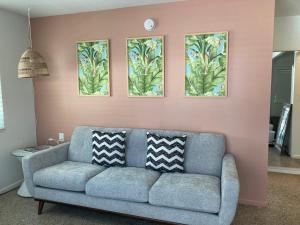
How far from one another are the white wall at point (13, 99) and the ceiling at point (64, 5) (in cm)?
26

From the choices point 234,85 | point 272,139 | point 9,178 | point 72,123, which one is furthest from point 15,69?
point 272,139

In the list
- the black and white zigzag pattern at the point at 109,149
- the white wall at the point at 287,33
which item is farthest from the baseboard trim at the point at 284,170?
the black and white zigzag pattern at the point at 109,149

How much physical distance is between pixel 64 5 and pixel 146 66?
128cm

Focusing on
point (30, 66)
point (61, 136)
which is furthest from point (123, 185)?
point (30, 66)

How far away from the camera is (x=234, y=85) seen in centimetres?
293

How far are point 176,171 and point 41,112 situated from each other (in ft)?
7.76

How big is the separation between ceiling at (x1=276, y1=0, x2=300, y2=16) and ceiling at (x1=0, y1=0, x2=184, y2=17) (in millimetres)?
1461

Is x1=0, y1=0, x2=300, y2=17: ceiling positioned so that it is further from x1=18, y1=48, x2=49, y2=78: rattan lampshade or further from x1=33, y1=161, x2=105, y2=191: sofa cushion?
x1=33, y1=161, x2=105, y2=191: sofa cushion

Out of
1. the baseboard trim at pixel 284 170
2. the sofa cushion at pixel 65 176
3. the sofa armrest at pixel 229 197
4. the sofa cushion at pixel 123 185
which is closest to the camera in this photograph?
the sofa armrest at pixel 229 197

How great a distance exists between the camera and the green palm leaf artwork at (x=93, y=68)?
135 inches

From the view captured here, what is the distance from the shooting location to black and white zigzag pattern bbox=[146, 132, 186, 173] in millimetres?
2793

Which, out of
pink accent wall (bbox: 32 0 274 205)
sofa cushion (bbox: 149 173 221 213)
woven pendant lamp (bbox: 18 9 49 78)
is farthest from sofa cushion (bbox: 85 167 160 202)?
woven pendant lamp (bbox: 18 9 49 78)

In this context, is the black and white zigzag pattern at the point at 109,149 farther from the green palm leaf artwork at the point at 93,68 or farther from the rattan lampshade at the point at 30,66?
the rattan lampshade at the point at 30,66

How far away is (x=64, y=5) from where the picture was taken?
3.16m
